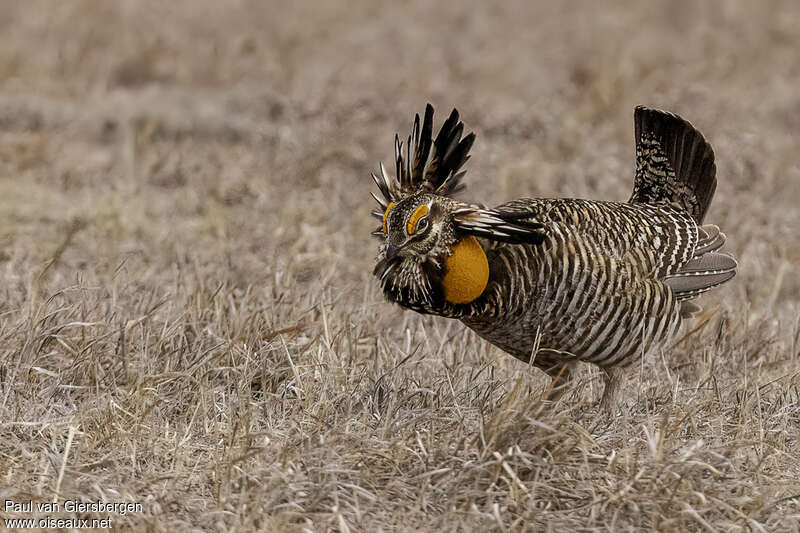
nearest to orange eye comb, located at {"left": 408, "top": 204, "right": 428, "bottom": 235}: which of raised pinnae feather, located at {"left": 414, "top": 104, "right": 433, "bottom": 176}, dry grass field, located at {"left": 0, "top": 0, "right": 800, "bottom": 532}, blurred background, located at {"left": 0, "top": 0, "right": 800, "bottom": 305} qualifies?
raised pinnae feather, located at {"left": 414, "top": 104, "right": 433, "bottom": 176}

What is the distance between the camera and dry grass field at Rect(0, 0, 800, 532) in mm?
3131

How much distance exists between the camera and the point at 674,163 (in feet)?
15.6

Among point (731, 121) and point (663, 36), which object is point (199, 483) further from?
point (663, 36)

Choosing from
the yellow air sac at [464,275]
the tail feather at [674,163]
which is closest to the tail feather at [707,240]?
the tail feather at [674,163]

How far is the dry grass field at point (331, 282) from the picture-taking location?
313 cm

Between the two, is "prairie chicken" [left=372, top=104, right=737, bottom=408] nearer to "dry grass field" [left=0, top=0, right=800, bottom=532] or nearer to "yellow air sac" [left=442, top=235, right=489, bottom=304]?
"yellow air sac" [left=442, top=235, right=489, bottom=304]

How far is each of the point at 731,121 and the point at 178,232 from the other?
513 centimetres

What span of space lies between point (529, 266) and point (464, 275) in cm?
24

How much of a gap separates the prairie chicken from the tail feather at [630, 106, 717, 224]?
0.63 m

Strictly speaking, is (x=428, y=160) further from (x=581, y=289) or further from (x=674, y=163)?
(x=674, y=163)

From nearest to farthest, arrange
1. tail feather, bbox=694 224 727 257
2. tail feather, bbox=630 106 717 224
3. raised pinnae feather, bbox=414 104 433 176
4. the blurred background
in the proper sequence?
raised pinnae feather, bbox=414 104 433 176, tail feather, bbox=694 224 727 257, tail feather, bbox=630 106 717 224, the blurred background

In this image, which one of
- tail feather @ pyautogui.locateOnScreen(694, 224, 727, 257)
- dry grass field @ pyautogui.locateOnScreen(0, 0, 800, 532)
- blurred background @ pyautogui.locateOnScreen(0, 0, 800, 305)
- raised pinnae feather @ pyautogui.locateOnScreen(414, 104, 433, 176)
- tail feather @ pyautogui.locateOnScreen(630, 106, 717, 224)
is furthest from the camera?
blurred background @ pyautogui.locateOnScreen(0, 0, 800, 305)

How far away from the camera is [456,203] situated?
381cm

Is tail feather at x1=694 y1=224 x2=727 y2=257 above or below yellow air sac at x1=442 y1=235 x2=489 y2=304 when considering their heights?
above
